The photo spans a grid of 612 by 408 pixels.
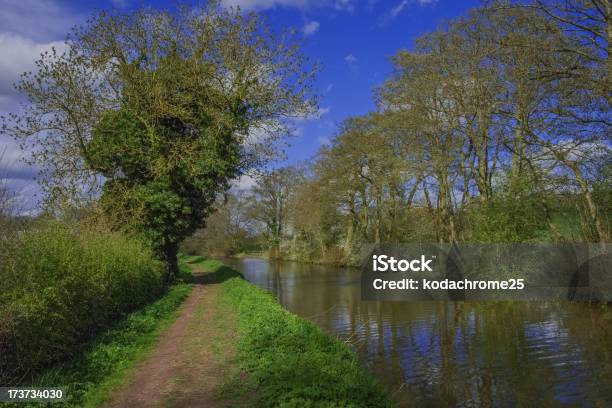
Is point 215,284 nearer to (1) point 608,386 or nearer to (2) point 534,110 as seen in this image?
(2) point 534,110

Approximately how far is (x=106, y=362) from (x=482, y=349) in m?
8.89

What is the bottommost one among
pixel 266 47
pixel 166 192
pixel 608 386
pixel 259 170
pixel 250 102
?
pixel 608 386

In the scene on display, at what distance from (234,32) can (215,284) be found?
1302cm

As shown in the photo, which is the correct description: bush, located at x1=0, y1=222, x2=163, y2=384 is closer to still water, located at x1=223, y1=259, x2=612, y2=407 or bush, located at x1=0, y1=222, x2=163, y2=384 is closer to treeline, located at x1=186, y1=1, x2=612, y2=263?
still water, located at x1=223, y1=259, x2=612, y2=407

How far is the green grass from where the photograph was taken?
7.61 metres

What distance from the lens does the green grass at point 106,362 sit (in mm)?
7613

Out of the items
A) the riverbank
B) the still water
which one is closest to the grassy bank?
the riverbank

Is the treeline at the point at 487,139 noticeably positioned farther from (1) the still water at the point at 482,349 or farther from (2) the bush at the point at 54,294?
(2) the bush at the point at 54,294

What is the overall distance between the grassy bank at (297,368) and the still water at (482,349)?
1.49 m

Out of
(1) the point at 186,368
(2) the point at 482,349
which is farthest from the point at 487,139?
(1) the point at 186,368

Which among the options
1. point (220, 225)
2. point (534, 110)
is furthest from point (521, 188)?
point (220, 225)

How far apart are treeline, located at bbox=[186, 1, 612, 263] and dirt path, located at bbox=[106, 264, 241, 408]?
13.3 metres

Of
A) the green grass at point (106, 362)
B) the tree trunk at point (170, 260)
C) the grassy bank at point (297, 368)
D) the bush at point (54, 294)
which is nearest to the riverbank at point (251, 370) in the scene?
the grassy bank at point (297, 368)

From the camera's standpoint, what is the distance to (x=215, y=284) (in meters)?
26.0
